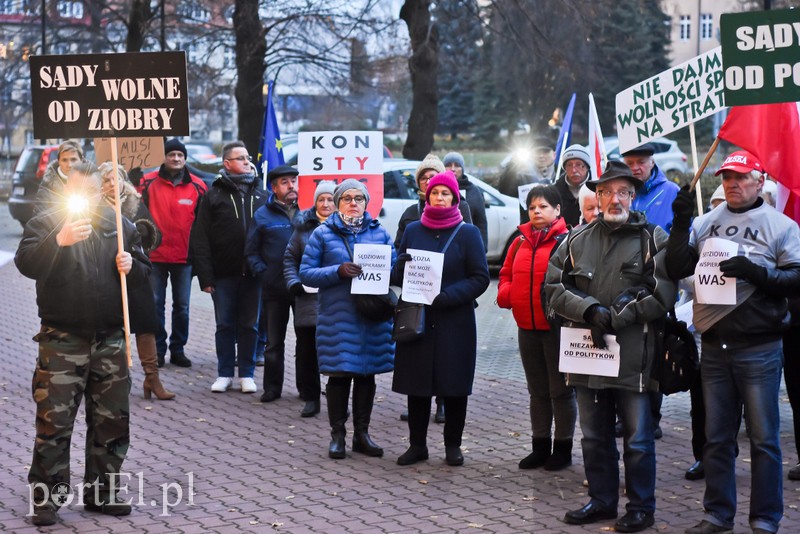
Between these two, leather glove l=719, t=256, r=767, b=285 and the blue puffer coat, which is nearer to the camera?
leather glove l=719, t=256, r=767, b=285

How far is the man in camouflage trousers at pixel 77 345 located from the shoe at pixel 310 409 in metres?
2.80

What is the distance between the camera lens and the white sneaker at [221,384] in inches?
406

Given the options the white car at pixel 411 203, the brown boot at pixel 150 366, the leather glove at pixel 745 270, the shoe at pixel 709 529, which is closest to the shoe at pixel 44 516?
the shoe at pixel 709 529

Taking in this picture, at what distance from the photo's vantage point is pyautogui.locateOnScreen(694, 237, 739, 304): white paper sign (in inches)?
240

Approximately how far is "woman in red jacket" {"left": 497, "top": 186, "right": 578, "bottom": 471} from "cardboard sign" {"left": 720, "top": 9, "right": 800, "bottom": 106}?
1.51 metres

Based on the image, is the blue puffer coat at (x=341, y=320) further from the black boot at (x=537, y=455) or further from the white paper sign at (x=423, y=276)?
the black boot at (x=537, y=455)

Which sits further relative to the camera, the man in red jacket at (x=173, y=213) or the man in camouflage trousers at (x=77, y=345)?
the man in red jacket at (x=173, y=213)

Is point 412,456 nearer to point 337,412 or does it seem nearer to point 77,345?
point 337,412

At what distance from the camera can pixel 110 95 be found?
7.58 meters

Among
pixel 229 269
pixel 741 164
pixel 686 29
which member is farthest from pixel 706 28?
pixel 741 164

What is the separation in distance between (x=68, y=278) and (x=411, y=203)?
10.7 metres

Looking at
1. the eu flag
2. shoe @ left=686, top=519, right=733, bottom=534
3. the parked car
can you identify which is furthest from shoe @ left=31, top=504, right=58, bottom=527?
the parked car

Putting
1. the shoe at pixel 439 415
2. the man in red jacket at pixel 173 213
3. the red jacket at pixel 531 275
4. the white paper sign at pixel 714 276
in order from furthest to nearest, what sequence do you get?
the man in red jacket at pixel 173 213 < the shoe at pixel 439 415 < the red jacket at pixel 531 275 < the white paper sign at pixel 714 276

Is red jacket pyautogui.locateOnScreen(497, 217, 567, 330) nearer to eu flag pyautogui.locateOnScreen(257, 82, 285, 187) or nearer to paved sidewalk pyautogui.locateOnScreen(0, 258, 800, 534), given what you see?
paved sidewalk pyautogui.locateOnScreen(0, 258, 800, 534)
